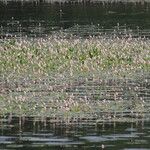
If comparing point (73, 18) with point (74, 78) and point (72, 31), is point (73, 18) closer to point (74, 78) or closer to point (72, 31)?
point (72, 31)

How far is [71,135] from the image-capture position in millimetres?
20047

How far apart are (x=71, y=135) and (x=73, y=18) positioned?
44.8m

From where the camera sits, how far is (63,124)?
2139cm

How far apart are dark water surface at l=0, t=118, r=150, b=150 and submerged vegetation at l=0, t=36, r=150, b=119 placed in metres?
1.13

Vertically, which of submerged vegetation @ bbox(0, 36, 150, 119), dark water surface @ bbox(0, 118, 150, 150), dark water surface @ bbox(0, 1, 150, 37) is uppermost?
dark water surface @ bbox(0, 1, 150, 37)

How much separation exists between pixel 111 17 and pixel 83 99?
41.2m

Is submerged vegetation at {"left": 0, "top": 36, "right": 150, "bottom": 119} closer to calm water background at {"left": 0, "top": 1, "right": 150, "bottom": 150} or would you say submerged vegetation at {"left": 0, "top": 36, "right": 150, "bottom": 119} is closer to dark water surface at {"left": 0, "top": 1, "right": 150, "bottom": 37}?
calm water background at {"left": 0, "top": 1, "right": 150, "bottom": 150}

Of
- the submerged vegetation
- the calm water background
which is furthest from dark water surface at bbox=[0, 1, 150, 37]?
the submerged vegetation

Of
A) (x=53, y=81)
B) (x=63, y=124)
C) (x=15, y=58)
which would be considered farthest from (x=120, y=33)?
(x=63, y=124)

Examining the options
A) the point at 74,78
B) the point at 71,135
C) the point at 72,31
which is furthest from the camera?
the point at 72,31

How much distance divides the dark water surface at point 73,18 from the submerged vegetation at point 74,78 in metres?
12.9

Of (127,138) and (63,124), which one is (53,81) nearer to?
(63,124)

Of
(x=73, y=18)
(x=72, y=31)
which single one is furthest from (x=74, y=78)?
(x=73, y=18)

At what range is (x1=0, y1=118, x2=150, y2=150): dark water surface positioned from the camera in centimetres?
1873
